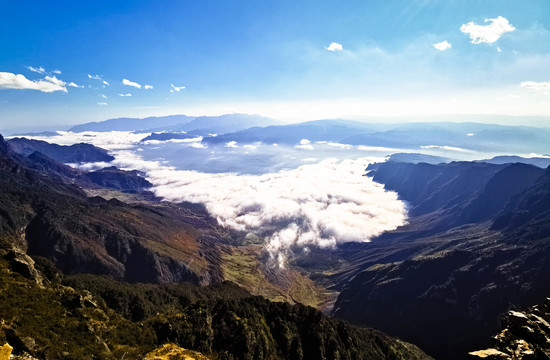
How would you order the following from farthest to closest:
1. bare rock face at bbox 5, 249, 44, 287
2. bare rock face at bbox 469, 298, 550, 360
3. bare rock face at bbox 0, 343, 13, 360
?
bare rock face at bbox 5, 249, 44, 287 → bare rock face at bbox 469, 298, 550, 360 → bare rock face at bbox 0, 343, 13, 360

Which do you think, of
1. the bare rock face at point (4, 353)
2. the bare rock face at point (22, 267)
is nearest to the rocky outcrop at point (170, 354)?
the bare rock face at point (4, 353)

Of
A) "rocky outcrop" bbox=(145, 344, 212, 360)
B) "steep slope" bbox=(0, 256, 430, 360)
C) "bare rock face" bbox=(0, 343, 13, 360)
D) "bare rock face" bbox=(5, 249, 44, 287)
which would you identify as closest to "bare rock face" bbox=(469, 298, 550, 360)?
"rocky outcrop" bbox=(145, 344, 212, 360)

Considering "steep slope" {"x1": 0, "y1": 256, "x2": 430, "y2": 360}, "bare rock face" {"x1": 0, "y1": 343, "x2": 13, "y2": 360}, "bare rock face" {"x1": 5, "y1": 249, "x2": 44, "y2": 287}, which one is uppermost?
"bare rock face" {"x1": 0, "y1": 343, "x2": 13, "y2": 360}

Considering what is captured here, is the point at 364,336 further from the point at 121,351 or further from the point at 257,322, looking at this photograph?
the point at 121,351

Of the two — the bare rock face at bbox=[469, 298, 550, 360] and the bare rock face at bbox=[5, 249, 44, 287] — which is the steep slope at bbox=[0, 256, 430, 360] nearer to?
the bare rock face at bbox=[5, 249, 44, 287]

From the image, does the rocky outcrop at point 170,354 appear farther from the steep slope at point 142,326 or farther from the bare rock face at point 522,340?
the bare rock face at point 522,340

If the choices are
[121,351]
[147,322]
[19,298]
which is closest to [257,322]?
[147,322]

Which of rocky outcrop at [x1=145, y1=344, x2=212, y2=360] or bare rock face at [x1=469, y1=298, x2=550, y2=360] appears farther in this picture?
rocky outcrop at [x1=145, y1=344, x2=212, y2=360]

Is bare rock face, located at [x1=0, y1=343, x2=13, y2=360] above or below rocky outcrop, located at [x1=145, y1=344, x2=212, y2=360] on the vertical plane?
above

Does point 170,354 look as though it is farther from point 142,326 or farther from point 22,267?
point 22,267
